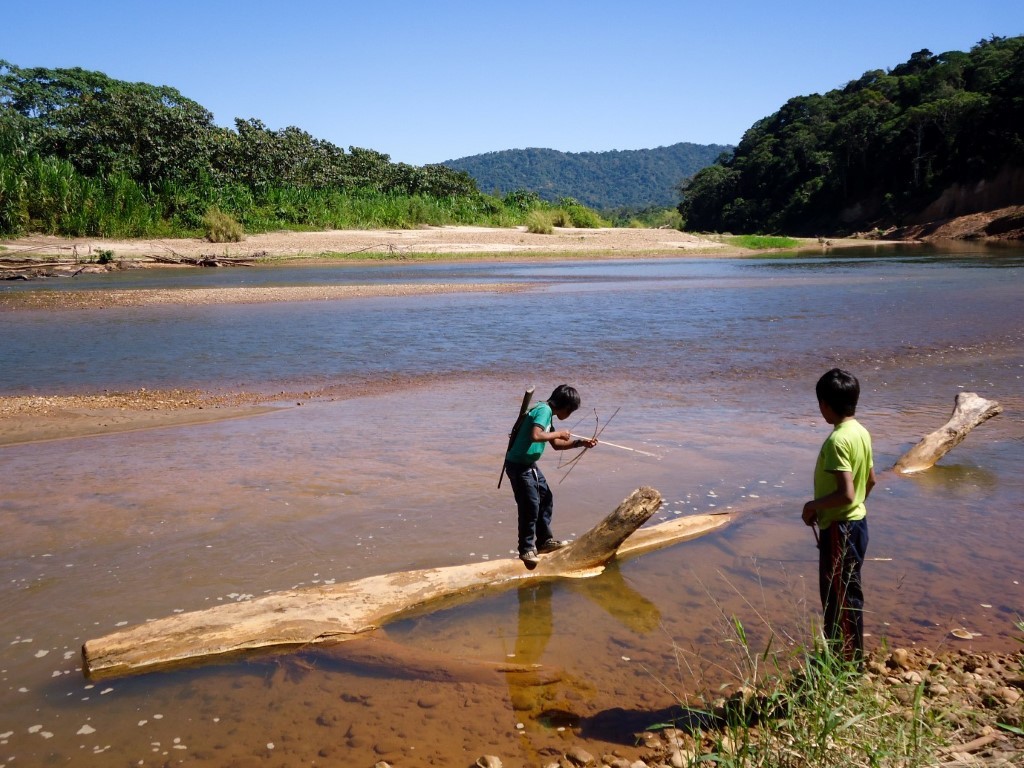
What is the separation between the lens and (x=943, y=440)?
7.39m

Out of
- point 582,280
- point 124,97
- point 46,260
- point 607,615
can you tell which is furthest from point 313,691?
point 124,97

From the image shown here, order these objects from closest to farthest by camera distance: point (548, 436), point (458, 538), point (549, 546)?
point (548, 436) → point (549, 546) → point (458, 538)

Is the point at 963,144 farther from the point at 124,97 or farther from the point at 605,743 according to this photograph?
the point at 605,743

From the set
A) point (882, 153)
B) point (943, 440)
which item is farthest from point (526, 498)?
point (882, 153)

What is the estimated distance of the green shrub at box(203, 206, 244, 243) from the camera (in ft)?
122

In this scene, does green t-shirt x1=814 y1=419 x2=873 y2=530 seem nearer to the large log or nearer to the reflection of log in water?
the reflection of log in water

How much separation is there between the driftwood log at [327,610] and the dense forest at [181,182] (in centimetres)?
3352

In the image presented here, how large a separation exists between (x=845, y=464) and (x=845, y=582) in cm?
54

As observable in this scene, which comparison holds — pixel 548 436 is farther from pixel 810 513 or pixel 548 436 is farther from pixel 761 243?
pixel 761 243

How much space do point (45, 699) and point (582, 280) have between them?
26.4m

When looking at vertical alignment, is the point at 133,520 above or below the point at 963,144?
below

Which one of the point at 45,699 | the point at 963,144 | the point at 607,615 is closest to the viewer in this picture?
the point at 45,699

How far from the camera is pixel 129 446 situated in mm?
8492

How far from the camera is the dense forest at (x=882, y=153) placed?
186 ft
